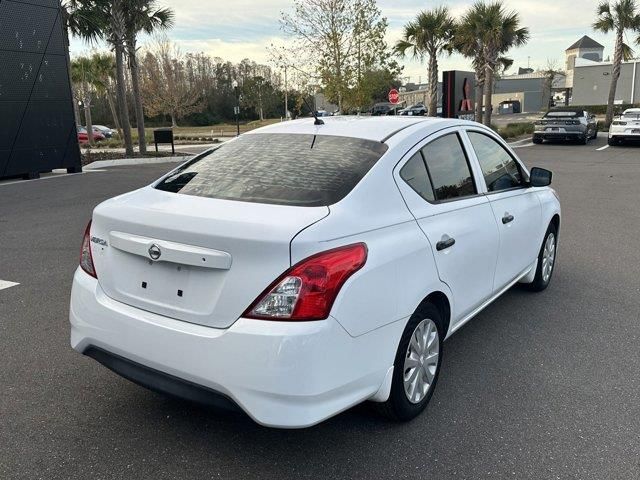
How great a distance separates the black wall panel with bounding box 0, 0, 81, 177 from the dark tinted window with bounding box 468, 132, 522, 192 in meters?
14.1

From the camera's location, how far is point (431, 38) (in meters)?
29.0

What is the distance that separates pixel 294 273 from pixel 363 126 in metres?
1.54

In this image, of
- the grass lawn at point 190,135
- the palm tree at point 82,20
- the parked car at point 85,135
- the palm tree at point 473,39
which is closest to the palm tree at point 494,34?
the palm tree at point 473,39

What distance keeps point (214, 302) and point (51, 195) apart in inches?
439

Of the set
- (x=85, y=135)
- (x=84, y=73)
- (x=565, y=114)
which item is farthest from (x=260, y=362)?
(x=85, y=135)

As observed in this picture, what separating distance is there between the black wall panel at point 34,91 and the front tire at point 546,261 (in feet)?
46.2

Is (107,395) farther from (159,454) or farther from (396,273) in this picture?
(396,273)

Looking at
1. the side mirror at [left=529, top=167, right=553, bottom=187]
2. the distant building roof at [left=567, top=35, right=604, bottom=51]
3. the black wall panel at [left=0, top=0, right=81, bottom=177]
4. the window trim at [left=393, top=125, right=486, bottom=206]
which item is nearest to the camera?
the window trim at [left=393, top=125, right=486, bottom=206]

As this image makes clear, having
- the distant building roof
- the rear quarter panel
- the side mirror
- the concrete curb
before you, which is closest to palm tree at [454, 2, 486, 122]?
the concrete curb

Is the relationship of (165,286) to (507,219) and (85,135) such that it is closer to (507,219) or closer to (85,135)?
(507,219)

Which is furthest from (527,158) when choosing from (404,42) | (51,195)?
(51,195)

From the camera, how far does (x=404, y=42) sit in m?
29.3

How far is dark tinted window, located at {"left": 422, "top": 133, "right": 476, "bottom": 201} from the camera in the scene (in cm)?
336

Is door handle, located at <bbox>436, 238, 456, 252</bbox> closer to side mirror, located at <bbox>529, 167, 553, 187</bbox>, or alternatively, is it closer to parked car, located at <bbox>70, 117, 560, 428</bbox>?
parked car, located at <bbox>70, 117, 560, 428</bbox>
